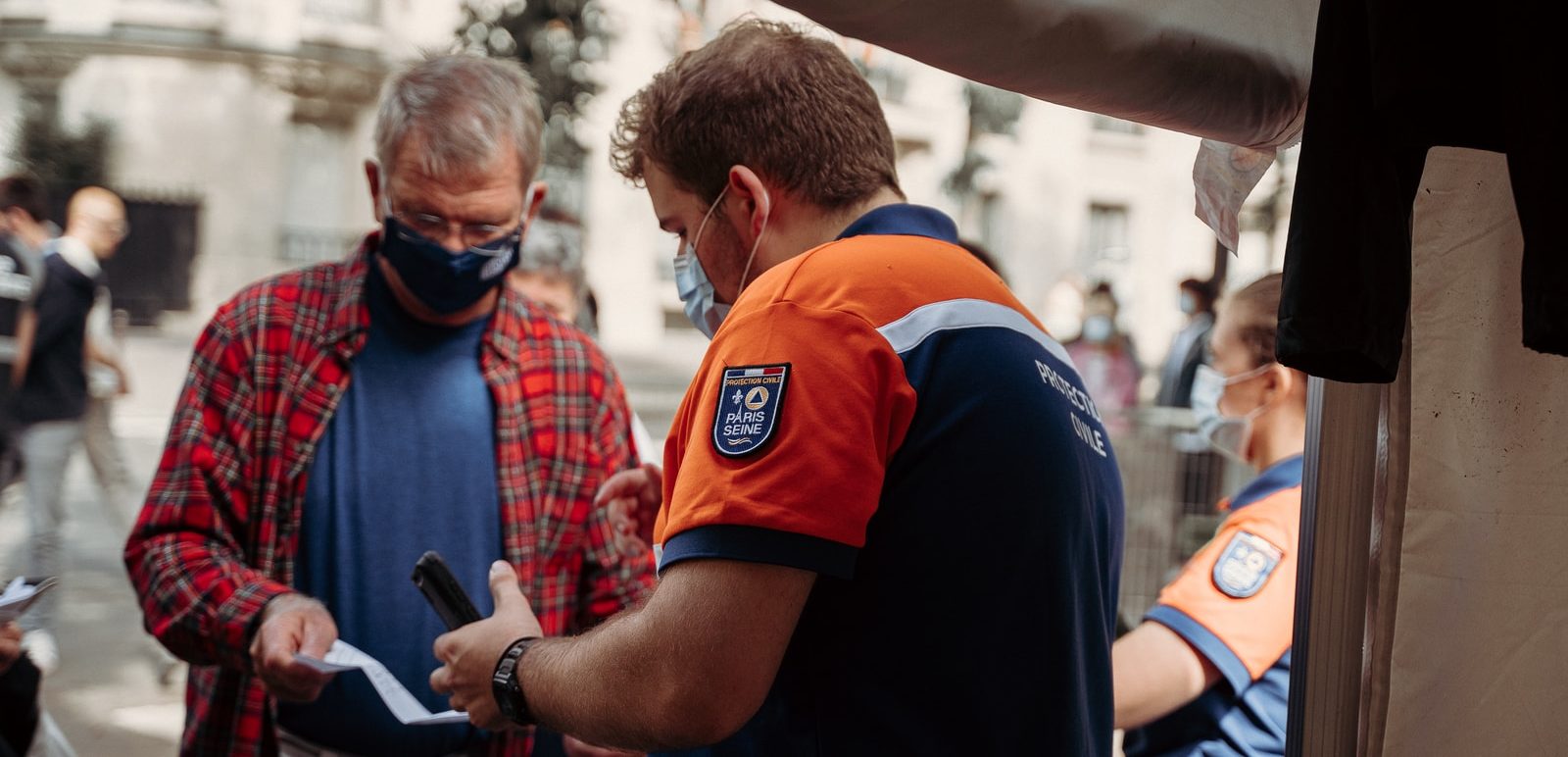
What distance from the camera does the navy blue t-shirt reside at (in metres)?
2.47

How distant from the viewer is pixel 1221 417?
11.3ft

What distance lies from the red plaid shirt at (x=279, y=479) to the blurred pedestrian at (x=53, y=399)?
457cm

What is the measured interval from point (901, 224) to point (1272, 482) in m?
1.38

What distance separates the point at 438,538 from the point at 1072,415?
1.34 m

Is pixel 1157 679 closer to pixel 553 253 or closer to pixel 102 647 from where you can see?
pixel 553 253

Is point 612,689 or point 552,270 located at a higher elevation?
point 552,270

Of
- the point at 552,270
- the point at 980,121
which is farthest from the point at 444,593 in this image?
the point at 980,121

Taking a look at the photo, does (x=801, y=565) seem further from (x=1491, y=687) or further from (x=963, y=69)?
(x=1491, y=687)

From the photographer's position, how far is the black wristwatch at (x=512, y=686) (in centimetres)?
176

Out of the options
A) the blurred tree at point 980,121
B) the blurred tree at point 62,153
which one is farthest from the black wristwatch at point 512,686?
the blurred tree at point 62,153

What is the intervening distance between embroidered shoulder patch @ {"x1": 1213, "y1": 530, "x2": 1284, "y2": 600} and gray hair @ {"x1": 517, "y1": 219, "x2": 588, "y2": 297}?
7.38ft

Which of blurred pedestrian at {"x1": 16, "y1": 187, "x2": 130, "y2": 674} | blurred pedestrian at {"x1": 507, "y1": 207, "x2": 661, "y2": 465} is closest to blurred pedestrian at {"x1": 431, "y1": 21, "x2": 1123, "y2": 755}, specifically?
blurred pedestrian at {"x1": 507, "y1": 207, "x2": 661, "y2": 465}

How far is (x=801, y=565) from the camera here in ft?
4.88

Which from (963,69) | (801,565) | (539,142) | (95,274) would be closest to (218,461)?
(539,142)
